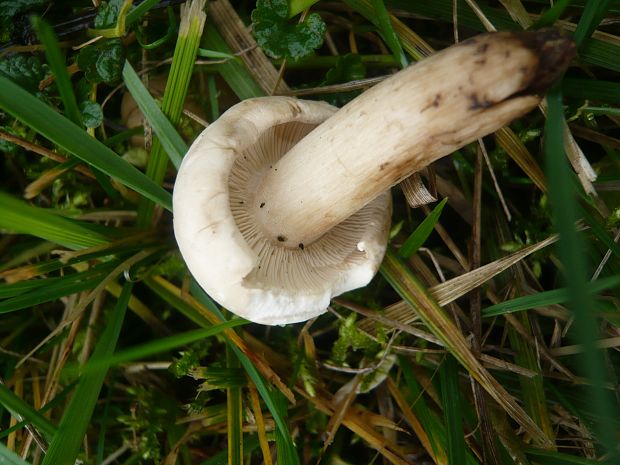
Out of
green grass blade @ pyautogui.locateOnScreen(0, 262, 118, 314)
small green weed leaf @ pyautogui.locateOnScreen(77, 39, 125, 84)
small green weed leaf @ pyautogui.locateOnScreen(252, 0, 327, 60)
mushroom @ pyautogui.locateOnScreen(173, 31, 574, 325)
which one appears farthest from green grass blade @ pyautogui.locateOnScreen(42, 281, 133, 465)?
small green weed leaf @ pyautogui.locateOnScreen(252, 0, 327, 60)

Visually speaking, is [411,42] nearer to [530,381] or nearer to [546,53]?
[546,53]

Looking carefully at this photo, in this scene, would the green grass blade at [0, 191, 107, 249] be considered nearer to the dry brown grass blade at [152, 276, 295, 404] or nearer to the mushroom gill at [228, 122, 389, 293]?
the dry brown grass blade at [152, 276, 295, 404]

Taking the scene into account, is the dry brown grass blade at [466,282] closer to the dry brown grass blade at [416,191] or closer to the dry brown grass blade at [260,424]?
the dry brown grass blade at [416,191]

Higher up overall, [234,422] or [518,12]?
[518,12]

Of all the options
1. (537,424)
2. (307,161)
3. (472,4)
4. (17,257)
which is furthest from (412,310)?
(17,257)

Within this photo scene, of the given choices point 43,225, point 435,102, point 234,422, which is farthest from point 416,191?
point 43,225

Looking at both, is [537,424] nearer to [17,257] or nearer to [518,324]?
[518,324]

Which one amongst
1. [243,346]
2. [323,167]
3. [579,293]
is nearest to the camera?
[579,293]
